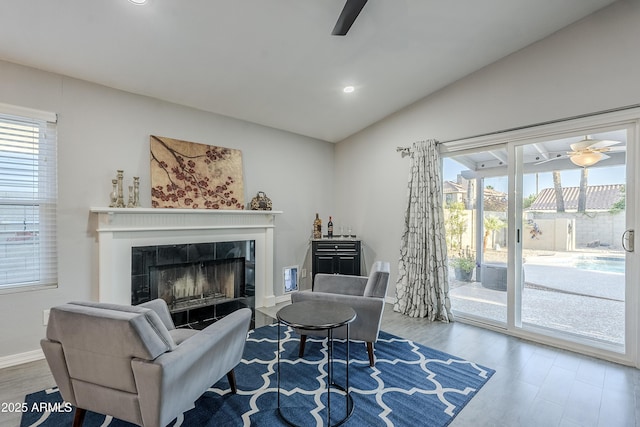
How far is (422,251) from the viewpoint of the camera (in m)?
3.97

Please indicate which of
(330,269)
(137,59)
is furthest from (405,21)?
(330,269)

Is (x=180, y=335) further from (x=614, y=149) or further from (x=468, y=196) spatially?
(x=614, y=149)

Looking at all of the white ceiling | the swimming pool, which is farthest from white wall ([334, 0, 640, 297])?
the swimming pool

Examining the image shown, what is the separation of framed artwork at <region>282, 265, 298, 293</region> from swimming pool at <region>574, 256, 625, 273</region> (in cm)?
356

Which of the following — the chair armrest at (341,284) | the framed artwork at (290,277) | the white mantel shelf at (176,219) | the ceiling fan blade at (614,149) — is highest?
the ceiling fan blade at (614,149)

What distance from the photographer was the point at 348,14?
6.68 feet

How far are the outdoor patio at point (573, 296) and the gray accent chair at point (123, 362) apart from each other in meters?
3.48

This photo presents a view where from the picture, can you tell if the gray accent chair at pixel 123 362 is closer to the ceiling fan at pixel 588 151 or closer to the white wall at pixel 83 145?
the white wall at pixel 83 145

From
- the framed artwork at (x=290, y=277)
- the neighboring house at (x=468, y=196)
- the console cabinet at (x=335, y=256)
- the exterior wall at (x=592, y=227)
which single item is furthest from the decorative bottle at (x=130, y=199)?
the exterior wall at (x=592, y=227)

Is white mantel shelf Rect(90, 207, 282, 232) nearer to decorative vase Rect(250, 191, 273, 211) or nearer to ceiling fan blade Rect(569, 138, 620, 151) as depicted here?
decorative vase Rect(250, 191, 273, 211)

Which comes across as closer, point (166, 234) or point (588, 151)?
point (588, 151)

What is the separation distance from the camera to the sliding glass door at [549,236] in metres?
2.89

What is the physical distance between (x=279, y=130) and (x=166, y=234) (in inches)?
88.4

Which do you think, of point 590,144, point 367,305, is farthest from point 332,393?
point 590,144
